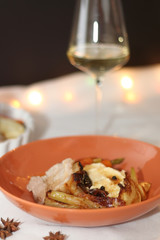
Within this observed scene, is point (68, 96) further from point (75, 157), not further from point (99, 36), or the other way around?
point (75, 157)

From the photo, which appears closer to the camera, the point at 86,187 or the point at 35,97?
the point at 86,187

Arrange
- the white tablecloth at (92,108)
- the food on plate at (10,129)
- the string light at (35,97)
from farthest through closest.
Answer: the string light at (35,97), the white tablecloth at (92,108), the food on plate at (10,129)

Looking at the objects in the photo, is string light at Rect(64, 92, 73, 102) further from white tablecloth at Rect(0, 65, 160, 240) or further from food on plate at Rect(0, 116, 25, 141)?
food on plate at Rect(0, 116, 25, 141)


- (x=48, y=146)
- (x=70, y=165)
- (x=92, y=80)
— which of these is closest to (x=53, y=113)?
(x=92, y=80)

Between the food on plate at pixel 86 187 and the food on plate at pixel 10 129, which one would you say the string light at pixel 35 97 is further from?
the food on plate at pixel 86 187

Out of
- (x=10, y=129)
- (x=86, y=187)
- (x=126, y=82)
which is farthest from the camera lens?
(x=126, y=82)

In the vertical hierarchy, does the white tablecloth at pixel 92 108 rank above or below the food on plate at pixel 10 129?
below

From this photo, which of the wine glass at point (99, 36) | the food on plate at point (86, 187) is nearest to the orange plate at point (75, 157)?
the food on plate at point (86, 187)

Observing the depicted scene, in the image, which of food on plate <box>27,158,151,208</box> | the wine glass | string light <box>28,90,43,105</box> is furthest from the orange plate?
string light <box>28,90,43,105</box>

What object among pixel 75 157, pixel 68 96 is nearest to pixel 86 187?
pixel 75 157
